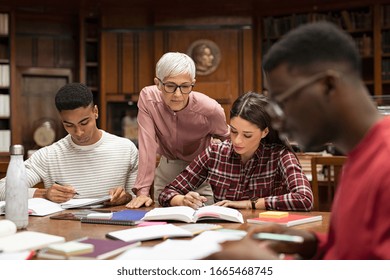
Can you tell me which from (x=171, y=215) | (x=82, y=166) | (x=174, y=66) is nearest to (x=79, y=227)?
(x=171, y=215)

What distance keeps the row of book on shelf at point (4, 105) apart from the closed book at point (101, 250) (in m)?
5.61

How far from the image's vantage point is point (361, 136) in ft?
2.95

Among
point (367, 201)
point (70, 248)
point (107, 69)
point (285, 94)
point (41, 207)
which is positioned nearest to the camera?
point (367, 201)

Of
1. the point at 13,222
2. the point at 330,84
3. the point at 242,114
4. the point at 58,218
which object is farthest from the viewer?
the point at 242,114

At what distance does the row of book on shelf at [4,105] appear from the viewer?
21.3 ft

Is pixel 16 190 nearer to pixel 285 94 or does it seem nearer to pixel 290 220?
pixel 290 220

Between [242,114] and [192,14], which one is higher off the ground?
[192,14]

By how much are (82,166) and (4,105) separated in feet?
14.7

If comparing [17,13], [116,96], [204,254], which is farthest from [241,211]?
[17,13]

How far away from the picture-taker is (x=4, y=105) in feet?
21.4

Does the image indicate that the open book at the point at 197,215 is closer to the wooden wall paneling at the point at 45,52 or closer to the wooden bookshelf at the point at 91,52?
the wooden bookshelf at the point at 91,52

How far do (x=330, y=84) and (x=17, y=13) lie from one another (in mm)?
6649

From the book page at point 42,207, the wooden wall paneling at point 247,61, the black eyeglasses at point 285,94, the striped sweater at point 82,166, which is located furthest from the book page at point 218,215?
the wooden wall paneling at point 247,61

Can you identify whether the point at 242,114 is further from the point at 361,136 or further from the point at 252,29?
the point at 252,29
